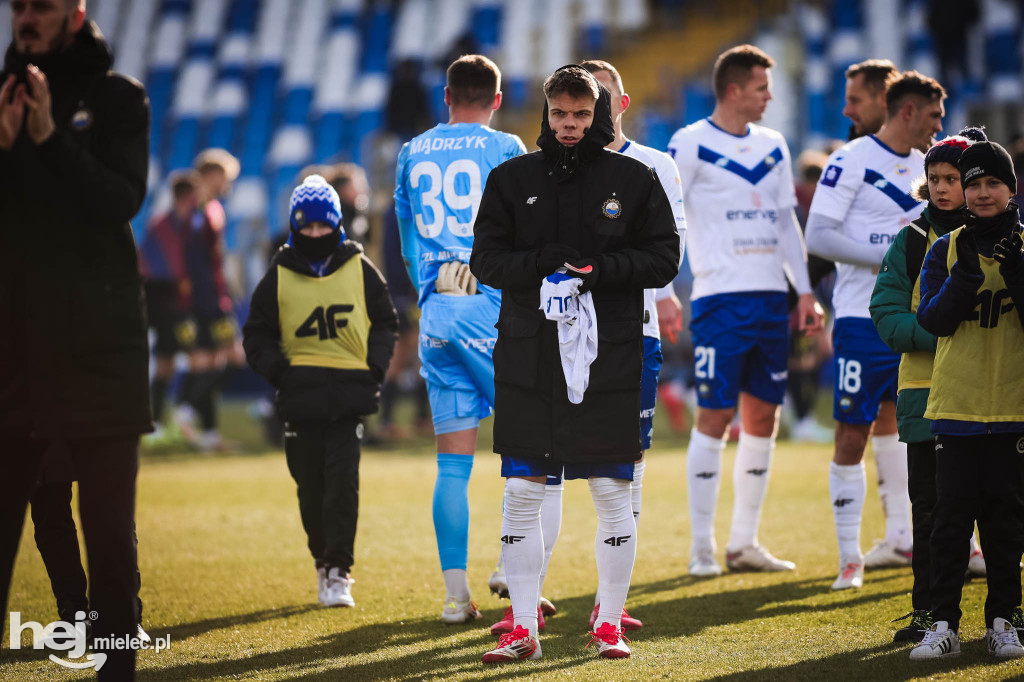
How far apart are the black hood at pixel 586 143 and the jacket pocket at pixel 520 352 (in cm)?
58

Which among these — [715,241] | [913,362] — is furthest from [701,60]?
[913,362]

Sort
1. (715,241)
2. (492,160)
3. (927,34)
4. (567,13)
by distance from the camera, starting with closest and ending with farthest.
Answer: (492,160)
(715,241)
(927,34)
(567,13)

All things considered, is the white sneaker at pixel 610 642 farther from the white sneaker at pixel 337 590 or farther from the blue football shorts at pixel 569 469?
the white sneaker at pixel 337 590

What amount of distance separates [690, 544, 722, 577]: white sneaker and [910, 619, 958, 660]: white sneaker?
1.97m

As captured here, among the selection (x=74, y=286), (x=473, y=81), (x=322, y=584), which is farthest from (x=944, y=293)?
(x=322, y=584)

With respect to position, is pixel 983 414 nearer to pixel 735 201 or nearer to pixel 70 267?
pixel 735 201

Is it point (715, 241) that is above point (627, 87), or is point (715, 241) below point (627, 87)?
below

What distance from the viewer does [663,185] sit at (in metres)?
5.18

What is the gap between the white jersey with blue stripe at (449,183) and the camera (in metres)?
5.20

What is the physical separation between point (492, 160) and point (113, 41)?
22943 millimetres

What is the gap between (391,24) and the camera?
1022 inches

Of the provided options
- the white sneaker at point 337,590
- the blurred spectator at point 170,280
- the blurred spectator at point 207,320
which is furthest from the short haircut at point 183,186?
the white sneaker at point 337,590

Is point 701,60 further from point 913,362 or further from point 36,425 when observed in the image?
point 36,425

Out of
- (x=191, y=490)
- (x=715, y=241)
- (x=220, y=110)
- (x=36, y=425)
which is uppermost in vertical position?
(x=220, y=110)
